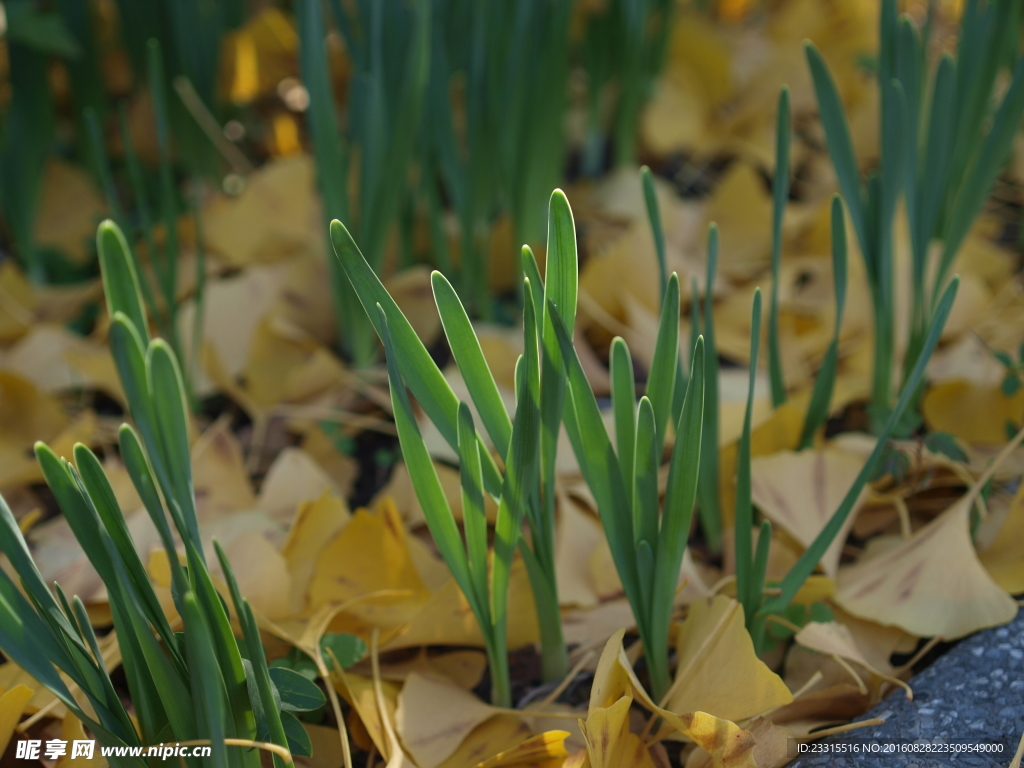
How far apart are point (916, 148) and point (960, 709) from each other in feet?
1.43

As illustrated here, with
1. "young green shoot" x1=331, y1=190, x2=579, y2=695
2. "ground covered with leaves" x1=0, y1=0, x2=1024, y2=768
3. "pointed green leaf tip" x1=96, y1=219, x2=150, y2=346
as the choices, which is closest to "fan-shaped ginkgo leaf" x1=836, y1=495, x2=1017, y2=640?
"ground covered with leaves" x1=0, y1=0, x2=1024, y2=768

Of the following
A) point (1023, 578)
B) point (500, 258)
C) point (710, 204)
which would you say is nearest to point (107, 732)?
point (1023, 578)

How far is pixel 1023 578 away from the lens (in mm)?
623

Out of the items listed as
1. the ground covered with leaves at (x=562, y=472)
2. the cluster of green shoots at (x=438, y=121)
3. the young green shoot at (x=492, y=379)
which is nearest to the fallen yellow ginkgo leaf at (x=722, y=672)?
the ground covered with leaves at (x=562, y=472)

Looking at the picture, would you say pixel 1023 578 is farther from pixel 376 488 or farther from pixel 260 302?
pixel 260 302

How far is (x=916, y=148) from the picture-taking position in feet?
2.37

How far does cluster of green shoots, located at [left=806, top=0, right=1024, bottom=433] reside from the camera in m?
0.70

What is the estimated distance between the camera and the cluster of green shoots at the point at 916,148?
701 millimetres

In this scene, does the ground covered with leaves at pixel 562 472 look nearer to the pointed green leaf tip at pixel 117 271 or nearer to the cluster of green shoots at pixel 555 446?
the cluster of green shoots at pixel 555 446

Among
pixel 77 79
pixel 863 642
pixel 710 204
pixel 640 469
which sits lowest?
pixel 863 642

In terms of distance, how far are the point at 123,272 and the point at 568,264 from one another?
23 centimetres

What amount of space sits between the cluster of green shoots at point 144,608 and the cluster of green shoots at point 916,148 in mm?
533

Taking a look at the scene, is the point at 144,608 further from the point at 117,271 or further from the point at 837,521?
the point at 837,521

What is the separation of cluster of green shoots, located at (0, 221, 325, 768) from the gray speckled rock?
335 mm
